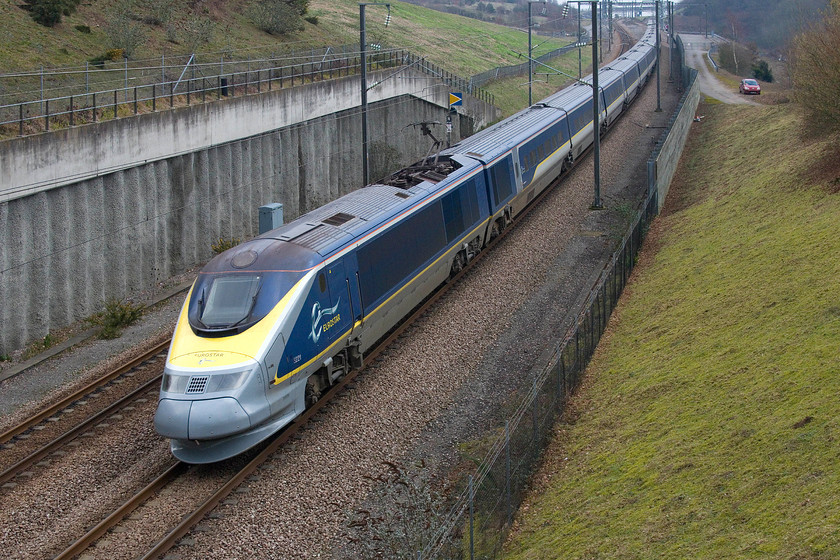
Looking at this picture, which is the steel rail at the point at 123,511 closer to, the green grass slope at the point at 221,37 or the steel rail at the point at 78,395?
the steel rail at the point at 78,395

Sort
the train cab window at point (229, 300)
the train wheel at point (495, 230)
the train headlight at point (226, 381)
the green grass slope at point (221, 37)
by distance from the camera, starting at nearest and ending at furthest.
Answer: the train headlight at point (226, 381) → the train cab window at point (229, 300) → the train wheel at point (495, 230) → the green grass slope at point (221, 37)

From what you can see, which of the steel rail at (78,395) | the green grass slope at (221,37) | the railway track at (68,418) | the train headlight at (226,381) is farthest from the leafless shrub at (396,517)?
the green grass slope at (221,37)

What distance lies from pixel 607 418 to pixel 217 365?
679 cm

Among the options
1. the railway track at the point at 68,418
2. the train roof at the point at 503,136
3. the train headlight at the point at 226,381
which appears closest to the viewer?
the train headlight at the point at 226,381

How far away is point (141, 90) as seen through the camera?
26.7 m

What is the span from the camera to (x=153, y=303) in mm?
22922

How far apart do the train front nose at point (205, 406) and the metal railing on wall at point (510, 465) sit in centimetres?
342

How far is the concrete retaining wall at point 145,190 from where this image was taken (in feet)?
65.1

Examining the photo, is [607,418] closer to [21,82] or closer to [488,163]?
[488,163]

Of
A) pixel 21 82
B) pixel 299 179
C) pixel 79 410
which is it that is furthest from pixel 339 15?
pixel 79 410

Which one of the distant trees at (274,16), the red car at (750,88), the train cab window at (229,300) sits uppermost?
the distant trees at (274,16)

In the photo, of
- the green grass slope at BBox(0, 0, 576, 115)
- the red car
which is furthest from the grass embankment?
the red car

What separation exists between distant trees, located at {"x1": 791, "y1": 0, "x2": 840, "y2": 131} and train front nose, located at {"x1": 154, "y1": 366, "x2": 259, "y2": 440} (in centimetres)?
2068

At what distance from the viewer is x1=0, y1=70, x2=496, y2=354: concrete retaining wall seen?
65.1ft
